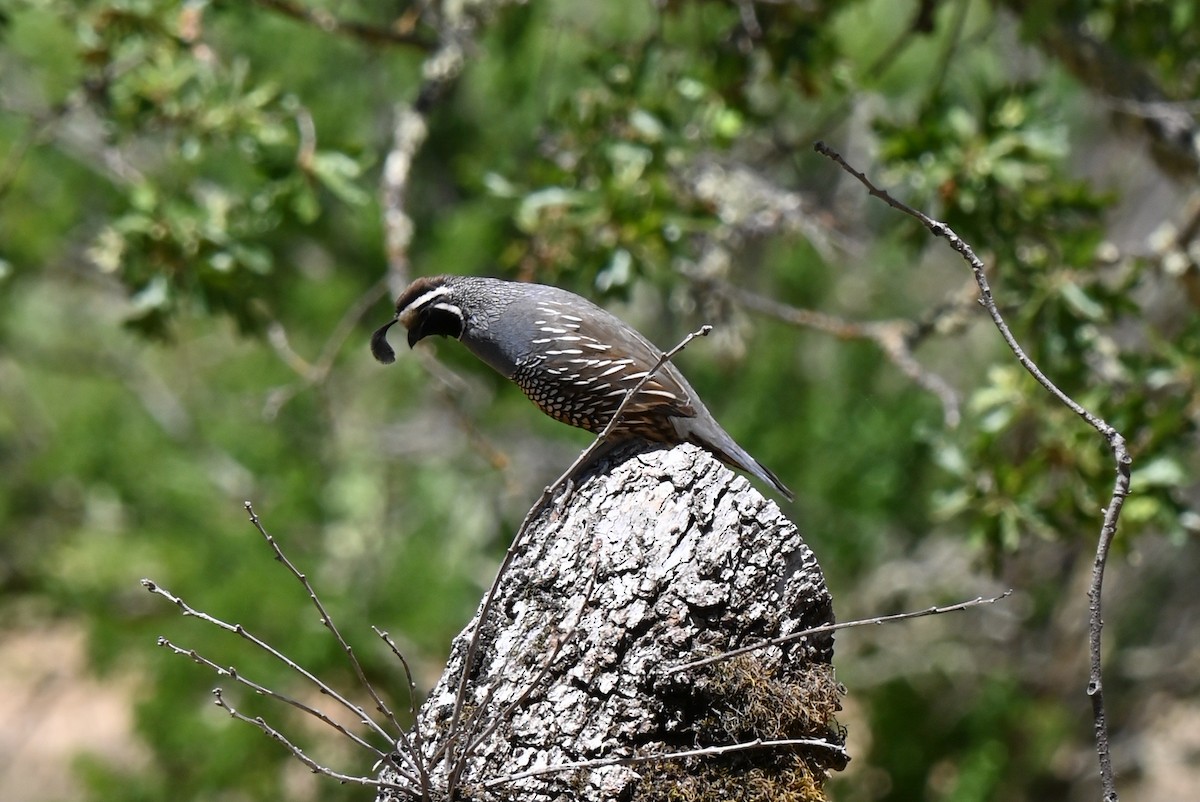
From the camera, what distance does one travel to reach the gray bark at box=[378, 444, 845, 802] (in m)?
2.60

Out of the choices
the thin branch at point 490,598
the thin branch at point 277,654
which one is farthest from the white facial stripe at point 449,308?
the thin branch at point 277,654

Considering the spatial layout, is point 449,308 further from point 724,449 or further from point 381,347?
point 724,449

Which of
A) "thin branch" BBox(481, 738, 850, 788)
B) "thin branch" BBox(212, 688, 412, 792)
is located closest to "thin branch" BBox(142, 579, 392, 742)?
"thin branch" BBox(212, 688, 412, 792)

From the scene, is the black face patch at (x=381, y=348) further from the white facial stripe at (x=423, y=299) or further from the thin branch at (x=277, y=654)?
the thin branch at (x=277, y=654)

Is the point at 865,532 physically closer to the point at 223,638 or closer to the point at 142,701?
the point at 223,638

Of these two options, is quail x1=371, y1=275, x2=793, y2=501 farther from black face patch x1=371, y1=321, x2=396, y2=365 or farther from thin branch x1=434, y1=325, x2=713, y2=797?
thin branch x1=434, y1=325, x2=713, y2=797

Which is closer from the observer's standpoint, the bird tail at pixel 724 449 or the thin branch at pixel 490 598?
the thin branch at pixel 490 598

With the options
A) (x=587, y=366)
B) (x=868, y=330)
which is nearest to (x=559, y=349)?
(x=587, y=366)

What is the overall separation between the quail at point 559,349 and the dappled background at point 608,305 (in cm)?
120

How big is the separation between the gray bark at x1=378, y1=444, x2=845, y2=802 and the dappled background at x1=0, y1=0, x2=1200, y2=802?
229 centimetres

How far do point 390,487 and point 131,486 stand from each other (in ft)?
5.31

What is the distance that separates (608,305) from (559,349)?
6.32 feet

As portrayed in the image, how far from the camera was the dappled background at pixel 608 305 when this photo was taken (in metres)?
5.35

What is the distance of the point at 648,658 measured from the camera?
2.62m
